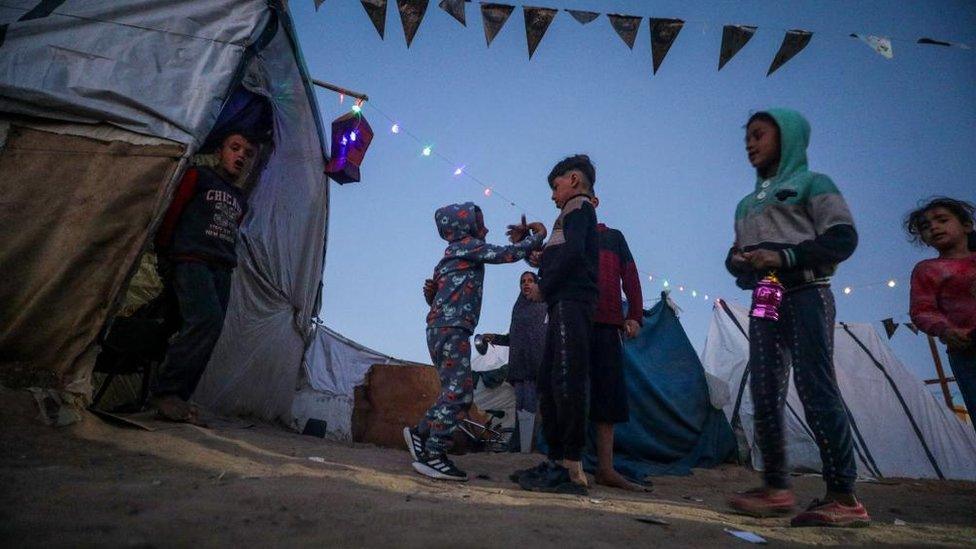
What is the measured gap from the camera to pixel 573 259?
2.58 meters

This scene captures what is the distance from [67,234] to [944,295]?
4.61m

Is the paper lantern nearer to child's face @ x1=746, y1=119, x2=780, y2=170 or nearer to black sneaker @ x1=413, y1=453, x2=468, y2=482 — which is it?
black sneaker @ x1=413, y1=453, x2=468, y2=482

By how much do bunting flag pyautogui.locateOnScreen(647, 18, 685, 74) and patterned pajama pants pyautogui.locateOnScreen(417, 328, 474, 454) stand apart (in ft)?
10.8

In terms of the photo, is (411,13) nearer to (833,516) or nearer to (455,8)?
(455,8)

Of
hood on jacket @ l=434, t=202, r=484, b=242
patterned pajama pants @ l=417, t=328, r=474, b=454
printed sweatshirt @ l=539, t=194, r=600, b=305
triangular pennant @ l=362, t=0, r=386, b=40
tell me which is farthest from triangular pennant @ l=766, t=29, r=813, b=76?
patterned pajama pants @ l=417, t=328, r=474, b=454

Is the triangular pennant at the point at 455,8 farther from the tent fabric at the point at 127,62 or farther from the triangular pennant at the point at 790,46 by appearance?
the triangular pennant at the point at 790,46

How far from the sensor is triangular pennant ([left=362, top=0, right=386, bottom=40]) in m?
4.22

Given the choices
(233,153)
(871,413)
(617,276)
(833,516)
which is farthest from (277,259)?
(871,413)

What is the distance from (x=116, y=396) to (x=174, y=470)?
2696mm

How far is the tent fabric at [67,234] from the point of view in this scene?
2527 mm

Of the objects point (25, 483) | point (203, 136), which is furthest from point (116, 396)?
point (25, 483)

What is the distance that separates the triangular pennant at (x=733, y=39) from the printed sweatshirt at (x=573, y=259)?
269 cm

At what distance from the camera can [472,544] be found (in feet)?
3.51

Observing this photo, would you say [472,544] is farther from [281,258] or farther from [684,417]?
[281,258]
